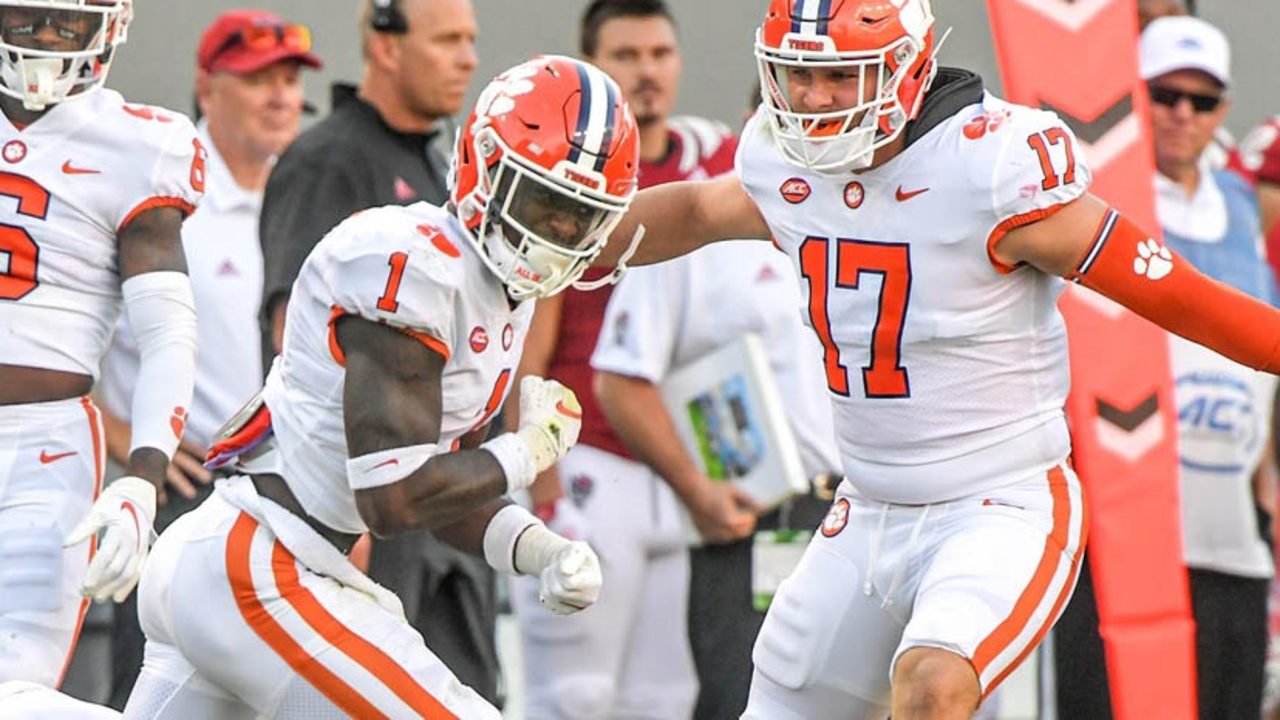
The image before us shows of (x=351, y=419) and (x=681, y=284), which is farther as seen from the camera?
(x=681, y=284)

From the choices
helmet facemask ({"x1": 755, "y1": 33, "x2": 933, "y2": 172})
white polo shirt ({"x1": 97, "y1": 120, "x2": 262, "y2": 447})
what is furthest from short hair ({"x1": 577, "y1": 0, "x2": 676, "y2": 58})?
helmet facemask ({"x1": 755, "y1": 33, "x2": 933, "y2": 172})

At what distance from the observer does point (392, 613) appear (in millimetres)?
4152

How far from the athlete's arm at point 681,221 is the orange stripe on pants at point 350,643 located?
0.91 meters

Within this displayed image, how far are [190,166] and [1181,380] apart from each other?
100 inches

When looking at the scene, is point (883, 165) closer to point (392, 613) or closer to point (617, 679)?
point (392, 613)

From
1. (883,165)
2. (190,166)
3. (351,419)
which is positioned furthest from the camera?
(190,166)

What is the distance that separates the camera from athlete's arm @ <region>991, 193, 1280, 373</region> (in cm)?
422

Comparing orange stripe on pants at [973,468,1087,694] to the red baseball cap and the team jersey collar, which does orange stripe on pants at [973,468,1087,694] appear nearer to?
the team jersey collar

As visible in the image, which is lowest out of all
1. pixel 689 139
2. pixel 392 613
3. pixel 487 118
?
pixel 689 139

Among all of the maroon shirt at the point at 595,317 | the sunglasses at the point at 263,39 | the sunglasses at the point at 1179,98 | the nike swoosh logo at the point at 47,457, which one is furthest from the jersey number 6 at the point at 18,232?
the sunglasses at the point at 1179,98

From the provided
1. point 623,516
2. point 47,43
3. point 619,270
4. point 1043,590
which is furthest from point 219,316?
point 1043,590

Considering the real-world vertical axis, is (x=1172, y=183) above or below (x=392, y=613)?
below

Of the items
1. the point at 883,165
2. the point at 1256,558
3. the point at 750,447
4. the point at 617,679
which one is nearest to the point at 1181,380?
the point at 1256,558

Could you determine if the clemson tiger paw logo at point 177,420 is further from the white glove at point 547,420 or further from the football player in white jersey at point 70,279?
the white glove at point 547,420
